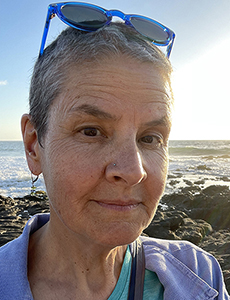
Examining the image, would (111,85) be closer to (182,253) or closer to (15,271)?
(15,271)

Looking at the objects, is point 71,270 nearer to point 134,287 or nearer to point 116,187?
point 134,287

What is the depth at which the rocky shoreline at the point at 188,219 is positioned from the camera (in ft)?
19.2

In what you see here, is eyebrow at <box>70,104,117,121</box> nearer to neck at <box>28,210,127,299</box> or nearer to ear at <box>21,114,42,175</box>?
ear at <box>21,114,42,175</box>

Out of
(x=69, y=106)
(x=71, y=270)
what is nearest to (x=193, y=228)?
(x=71, y=270)

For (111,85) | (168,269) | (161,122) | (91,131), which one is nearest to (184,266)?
(168,269)

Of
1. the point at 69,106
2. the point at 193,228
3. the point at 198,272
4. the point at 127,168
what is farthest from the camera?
the point at 193,228

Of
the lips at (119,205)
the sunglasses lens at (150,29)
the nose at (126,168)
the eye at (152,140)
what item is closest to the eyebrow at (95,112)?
the nose at (126,168)

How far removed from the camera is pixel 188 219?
7238mm

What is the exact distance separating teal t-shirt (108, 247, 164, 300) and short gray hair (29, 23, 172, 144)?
1.10 metres

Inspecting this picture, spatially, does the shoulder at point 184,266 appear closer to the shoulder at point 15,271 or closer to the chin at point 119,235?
the chin at point 119,235

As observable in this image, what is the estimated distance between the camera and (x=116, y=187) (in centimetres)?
131

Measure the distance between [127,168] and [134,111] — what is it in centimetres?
35

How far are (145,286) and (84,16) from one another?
6.03 ft

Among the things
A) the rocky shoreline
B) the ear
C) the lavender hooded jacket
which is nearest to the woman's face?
the ear
